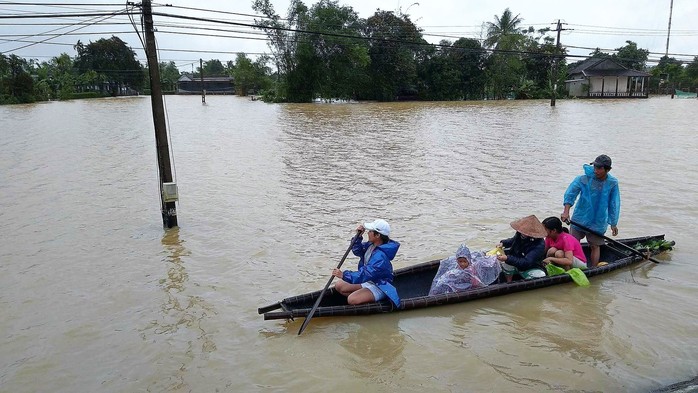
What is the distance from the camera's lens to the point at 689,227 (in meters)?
9.45

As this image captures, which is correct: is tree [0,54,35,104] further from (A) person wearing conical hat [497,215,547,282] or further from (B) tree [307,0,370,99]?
(A) person wearing conical hat [497,215,547,282]

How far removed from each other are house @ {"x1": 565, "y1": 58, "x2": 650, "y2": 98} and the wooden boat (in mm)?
51498

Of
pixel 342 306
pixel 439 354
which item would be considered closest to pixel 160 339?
pixel 342 306

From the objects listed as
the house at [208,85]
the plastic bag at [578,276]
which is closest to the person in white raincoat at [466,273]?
the plastic bag at [578,276]

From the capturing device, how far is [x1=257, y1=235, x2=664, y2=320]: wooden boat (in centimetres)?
548

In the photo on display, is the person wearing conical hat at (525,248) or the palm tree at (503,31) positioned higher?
the palm tree at (503,31)

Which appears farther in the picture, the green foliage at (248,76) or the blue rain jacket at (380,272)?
the green foliage at (248,76)

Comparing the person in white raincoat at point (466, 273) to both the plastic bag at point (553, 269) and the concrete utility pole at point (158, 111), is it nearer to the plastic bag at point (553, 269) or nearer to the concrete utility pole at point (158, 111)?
the plastic bag at point (553, 269)

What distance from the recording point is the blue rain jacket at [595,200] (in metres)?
6.73

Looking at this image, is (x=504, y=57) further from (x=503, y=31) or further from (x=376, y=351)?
(x=376, y=351)

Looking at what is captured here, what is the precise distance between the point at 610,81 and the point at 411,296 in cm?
5475

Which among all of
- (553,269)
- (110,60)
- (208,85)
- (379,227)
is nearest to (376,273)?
(379,227)

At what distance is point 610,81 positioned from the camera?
5259cm

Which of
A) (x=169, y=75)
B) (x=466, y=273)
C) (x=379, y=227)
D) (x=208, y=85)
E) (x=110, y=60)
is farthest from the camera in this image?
(x=169, y=75)
